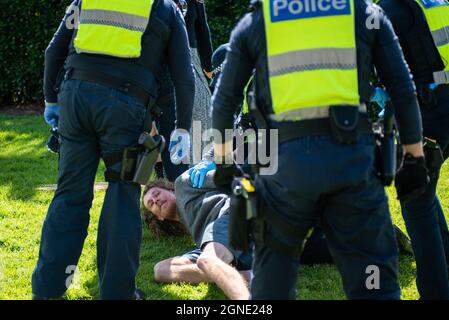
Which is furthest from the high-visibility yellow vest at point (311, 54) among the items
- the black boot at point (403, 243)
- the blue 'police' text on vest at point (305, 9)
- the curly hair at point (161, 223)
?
the curly hair at point (161, 223)

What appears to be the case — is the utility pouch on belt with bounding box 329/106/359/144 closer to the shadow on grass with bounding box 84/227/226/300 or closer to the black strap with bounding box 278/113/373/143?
the black strap with bounding box 278/113/373/143

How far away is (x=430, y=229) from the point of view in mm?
3680

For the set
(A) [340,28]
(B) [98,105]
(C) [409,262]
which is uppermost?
(A) [340,28]

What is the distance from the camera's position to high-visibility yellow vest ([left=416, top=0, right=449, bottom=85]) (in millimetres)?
3746

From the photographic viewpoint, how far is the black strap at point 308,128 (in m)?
2.79

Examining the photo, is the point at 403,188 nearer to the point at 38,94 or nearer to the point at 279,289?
the point at 279,289

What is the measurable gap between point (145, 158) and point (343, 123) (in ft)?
A: 4.09

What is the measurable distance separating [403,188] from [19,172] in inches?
196

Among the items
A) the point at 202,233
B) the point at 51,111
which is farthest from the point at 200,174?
the point at 51,111

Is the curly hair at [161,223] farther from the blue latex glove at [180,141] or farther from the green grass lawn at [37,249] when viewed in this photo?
the blue latex glove at [180,141]

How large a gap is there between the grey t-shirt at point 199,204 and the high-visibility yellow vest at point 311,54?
1779 millimetres

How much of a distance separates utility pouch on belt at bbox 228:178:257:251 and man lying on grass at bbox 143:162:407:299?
94cm

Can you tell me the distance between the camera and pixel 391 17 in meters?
3.72

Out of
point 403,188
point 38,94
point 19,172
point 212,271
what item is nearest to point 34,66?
point 38,94
